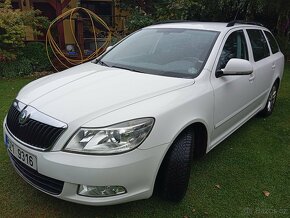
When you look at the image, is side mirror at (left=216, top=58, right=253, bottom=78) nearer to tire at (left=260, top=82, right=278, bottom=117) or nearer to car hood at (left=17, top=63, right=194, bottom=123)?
car hood at (left=17, top=63, right=194, bottom=123)

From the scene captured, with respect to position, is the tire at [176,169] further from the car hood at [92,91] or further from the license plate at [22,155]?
the license plate at [22,155]

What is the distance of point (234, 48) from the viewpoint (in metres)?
3.79

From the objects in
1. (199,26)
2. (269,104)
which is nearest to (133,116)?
(199,26)

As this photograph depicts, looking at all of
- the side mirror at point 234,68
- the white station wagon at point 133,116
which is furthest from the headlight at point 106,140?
the side mirror at point 234,68

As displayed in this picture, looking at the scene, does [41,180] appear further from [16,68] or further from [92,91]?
[16,68]

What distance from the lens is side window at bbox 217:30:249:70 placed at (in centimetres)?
348

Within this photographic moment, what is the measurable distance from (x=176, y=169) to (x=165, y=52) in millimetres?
1391

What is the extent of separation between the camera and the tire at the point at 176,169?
2.66m

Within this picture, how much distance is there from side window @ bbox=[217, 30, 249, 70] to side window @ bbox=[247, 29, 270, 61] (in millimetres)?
309

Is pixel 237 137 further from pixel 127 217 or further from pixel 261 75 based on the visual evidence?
pixel 127 217

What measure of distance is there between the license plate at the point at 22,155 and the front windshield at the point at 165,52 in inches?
53.9

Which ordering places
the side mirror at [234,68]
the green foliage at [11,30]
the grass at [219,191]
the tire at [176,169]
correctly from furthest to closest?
1. the green foliage at [11,30]
2. the side mirror at [234,68]
3. the grass at [219,191]
4. the tire at [176,169]

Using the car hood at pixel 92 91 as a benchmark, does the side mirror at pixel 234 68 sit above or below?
above

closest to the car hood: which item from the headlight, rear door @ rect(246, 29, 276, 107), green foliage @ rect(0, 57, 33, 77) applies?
the headlight
